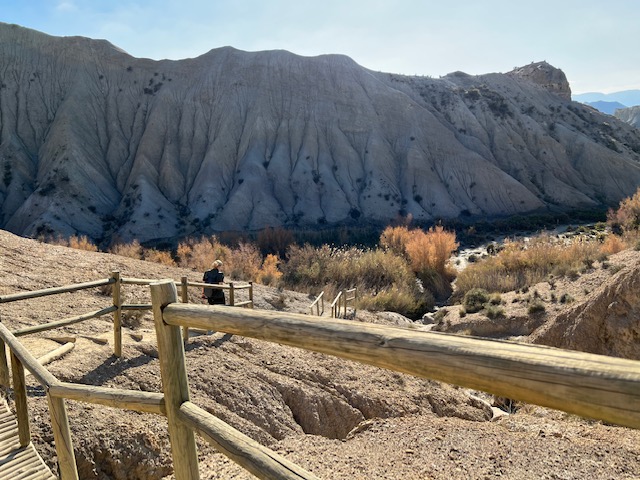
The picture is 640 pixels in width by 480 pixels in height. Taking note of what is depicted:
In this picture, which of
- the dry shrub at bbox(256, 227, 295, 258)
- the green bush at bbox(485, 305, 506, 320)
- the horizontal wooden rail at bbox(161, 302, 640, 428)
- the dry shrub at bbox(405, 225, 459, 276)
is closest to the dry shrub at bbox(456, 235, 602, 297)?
the dry shrub at bbox(405, 225, 459, 276)

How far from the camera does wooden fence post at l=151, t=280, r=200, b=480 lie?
246 centimetres

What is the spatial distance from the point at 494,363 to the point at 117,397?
2500 millimetres

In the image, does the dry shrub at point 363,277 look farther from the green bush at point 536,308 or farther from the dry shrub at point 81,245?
the dry shrub at point 81,245

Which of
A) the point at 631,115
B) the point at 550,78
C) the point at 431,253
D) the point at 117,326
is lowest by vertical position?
the point at 431,253

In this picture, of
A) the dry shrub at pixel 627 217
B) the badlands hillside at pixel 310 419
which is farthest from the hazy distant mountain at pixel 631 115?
the badlands hillside at pixel 310 419

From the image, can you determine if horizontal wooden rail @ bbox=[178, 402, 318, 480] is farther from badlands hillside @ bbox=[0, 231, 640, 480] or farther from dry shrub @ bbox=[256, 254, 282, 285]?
dry shrub @ bbox=[256, 254, 282, 285]

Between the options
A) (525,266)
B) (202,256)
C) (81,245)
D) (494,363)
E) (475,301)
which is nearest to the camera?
(494,363)

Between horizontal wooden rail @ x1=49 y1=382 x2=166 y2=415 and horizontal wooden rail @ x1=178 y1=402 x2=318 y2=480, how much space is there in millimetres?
298

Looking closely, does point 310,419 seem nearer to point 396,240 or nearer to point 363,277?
point 363,277

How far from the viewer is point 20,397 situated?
4125 millimetres

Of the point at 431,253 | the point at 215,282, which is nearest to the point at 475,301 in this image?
the point at 431,253

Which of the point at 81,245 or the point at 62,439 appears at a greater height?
the point at 62,439

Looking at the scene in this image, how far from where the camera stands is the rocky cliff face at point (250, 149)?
4191 centimetres

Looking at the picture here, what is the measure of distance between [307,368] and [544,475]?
451cm
